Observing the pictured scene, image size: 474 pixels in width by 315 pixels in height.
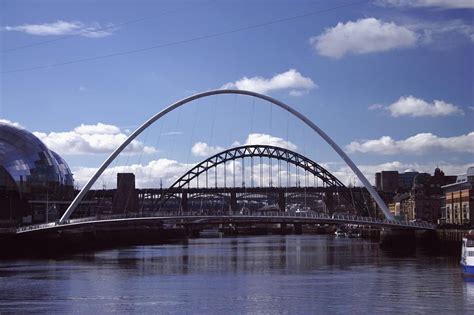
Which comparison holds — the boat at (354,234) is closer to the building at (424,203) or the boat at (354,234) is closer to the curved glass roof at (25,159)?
the building at (424,203)

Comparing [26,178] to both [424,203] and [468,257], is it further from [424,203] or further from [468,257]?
[468,257]

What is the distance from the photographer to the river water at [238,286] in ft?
150

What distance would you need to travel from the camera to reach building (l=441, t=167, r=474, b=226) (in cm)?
11988

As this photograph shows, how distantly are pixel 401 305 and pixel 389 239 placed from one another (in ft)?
190

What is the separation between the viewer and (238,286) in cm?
5594

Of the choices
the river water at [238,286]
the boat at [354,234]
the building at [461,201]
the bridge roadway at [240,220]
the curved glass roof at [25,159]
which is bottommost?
the river water at [238,286]

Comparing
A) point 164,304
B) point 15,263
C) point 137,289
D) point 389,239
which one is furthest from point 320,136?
point 164,304

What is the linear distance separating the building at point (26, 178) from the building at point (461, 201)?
2434 inches

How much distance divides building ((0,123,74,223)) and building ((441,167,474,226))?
6183cm

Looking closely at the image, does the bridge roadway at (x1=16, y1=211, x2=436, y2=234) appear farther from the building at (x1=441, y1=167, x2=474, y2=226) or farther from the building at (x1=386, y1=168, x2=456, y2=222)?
the building at (x1=386, y1=168, x2=456, y2=222)

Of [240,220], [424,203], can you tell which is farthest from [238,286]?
[424,203]

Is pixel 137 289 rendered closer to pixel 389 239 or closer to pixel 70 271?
pixel 70 271

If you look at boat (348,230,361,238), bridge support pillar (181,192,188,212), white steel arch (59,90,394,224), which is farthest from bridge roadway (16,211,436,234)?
boat (348,230,361,238)

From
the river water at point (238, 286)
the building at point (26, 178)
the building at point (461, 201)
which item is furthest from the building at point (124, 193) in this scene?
the river water at point (238, 286)
